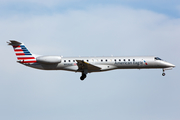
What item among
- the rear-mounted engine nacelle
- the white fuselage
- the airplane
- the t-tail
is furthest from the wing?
the t-tail

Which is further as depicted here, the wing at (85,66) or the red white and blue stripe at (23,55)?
the red white and blue stripe at (23,55)

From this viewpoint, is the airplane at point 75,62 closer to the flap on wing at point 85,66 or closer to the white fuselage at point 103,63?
the white fuselage at point 103,63

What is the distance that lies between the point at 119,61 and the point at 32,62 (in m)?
10.4

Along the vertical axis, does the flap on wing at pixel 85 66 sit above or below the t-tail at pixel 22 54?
below

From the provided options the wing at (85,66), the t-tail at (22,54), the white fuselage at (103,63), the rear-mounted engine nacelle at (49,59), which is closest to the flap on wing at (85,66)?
the wing at (85,66)

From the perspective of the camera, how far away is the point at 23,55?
122 ft

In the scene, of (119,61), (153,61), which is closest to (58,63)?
(119,61)

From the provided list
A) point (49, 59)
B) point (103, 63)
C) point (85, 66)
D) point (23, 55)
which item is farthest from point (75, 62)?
point (23, 55)

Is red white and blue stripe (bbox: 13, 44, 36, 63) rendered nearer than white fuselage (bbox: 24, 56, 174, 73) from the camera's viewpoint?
No

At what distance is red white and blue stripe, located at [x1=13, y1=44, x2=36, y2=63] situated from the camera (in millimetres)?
37062

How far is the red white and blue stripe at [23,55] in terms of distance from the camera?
37062 millimetres

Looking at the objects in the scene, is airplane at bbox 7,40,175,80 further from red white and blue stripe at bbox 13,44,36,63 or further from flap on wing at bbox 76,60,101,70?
flap on wing at bbox 76,60,101,70

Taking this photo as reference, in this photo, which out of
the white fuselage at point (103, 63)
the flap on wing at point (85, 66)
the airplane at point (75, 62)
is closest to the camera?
the flap on wing at point (85, 66)

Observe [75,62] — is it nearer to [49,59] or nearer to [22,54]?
[49,59]
